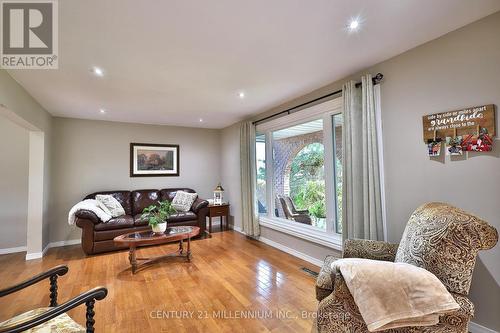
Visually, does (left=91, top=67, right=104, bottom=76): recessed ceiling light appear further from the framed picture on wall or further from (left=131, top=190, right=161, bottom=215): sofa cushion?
(left=131, top=190, right=161, bottom=215): sofa cushion

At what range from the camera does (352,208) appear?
2656 mm

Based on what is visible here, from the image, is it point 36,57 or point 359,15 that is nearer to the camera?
point 359,15

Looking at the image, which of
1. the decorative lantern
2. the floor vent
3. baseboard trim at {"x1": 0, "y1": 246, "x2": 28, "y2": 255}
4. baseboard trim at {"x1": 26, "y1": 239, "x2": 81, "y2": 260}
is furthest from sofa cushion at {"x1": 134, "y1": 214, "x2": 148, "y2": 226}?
the floor vent

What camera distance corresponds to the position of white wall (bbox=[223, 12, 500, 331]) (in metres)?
1.80

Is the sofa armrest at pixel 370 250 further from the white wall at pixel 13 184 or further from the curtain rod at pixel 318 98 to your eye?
the white wall at pixel 13 184

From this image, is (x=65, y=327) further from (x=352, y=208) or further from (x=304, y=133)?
(x=304, y=133)

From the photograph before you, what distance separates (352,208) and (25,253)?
17.4 ft

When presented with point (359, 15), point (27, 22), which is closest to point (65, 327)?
point (27, 22)

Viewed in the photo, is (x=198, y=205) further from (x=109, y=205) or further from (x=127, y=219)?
(x=109, y=205)

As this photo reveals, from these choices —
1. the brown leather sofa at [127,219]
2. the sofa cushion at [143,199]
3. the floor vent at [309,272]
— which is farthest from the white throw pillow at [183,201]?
the floor vent at [309,272]

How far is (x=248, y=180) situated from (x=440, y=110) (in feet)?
10.5

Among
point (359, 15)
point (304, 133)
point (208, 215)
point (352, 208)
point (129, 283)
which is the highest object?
point (359, 15)

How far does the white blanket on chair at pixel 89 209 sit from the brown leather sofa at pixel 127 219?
0.05 meters

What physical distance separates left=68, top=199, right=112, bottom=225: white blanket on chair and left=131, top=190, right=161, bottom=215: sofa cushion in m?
0.65
